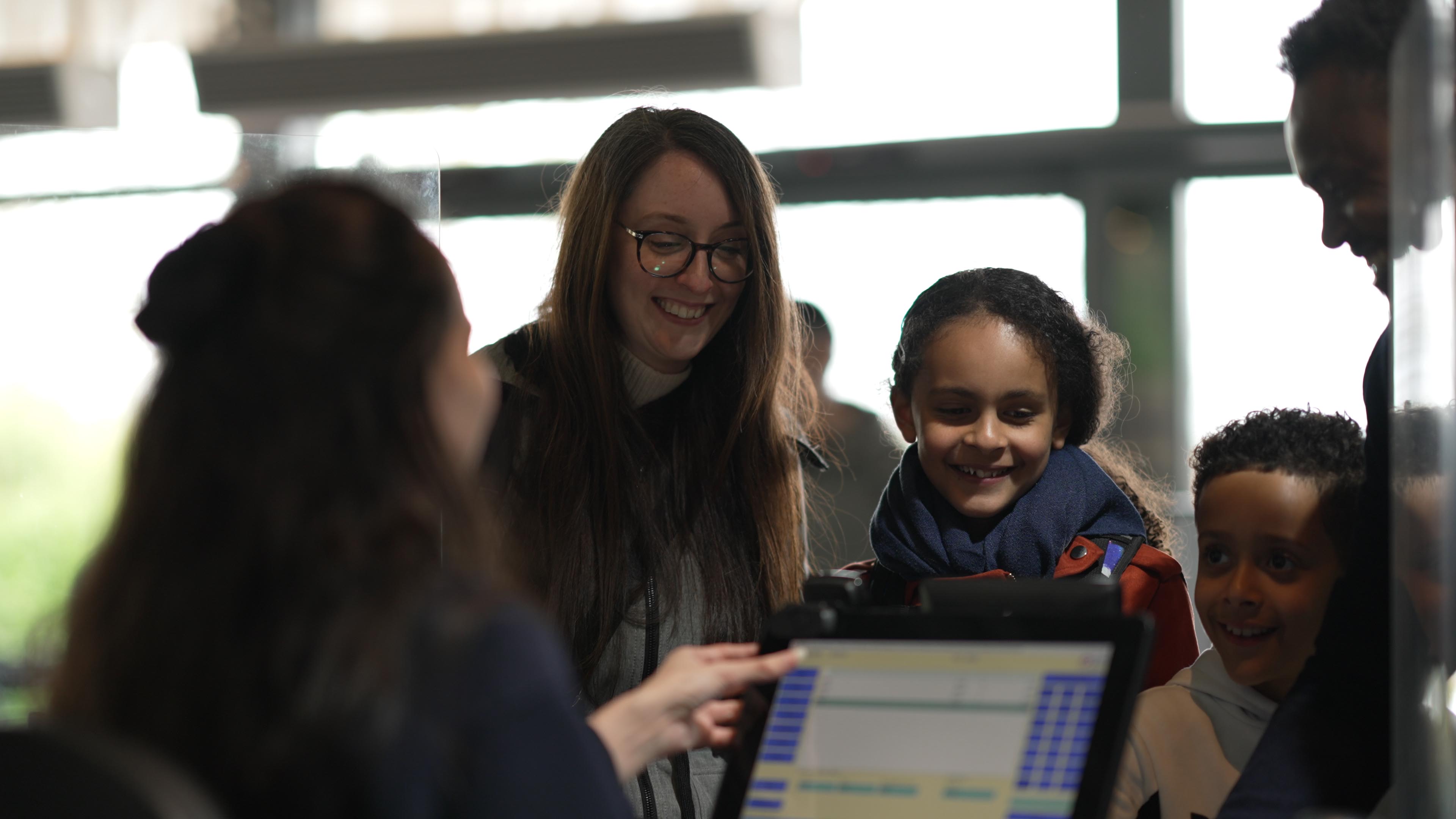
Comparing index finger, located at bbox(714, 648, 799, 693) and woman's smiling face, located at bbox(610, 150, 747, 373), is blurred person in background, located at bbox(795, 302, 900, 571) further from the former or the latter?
index finger, located at bbox(714, 648, 799, 693)

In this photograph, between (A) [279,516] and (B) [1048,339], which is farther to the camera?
(B) [1048,339]

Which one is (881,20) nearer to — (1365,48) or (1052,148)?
(1052,148)

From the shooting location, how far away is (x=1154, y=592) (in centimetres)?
134

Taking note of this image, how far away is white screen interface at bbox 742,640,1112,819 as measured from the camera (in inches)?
35.9

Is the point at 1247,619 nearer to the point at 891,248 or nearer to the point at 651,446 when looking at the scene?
the point at 651,446

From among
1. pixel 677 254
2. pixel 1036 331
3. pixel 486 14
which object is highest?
pixel 486 14

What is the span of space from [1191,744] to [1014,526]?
28cm

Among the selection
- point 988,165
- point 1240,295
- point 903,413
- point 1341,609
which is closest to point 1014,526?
point 903,413

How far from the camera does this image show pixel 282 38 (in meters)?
3.64

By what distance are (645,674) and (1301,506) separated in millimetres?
723

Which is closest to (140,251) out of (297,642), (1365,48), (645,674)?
(645,674)

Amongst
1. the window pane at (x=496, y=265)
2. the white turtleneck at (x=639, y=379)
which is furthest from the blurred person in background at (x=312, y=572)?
the window pane at (x=496, y=265)

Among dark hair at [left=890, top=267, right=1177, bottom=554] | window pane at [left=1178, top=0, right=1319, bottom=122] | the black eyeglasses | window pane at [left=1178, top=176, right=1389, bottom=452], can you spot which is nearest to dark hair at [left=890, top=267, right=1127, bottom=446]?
dark hair at [left=890, top=267, right=1177, bottom=554]

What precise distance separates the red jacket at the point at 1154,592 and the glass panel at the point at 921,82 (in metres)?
1.97
